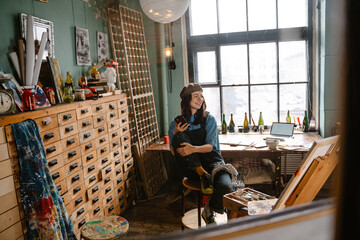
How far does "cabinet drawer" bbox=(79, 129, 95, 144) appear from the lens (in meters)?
2.79

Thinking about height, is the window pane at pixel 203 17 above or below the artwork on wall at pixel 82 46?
above

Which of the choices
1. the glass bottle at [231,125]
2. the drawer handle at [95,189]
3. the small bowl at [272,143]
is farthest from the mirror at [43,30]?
the glass bottle at [231,125]

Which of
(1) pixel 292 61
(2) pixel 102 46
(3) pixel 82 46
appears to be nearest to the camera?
(3) pixel 82 46

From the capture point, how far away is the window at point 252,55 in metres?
4.25

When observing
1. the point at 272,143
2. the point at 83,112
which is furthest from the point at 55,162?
the point at 272,143

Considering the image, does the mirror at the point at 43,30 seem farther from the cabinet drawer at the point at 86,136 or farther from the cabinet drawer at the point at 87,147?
the cabinet drawer at the point at 87,147

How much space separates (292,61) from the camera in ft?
14.2

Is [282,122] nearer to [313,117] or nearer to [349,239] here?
[313,117]

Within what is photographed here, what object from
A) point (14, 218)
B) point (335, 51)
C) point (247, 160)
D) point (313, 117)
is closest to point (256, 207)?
point (14, 218)

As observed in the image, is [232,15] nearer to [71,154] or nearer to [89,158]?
[89,158]

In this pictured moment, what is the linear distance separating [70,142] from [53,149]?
23cm

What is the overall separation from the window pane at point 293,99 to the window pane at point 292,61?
0.35 feet

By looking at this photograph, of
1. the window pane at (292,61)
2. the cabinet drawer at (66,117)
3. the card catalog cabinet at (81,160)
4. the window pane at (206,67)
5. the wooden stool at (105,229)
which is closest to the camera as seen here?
the card catalog cabinet at (81,160)

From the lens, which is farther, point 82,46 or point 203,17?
point 203,17
